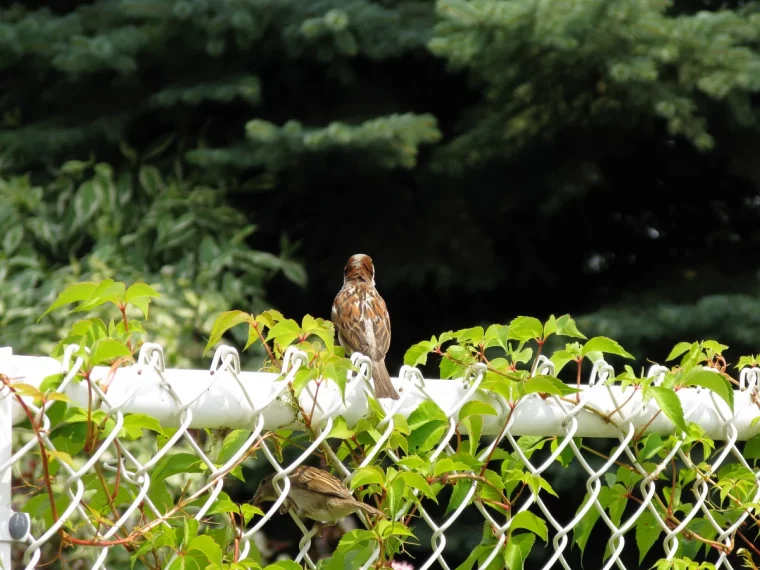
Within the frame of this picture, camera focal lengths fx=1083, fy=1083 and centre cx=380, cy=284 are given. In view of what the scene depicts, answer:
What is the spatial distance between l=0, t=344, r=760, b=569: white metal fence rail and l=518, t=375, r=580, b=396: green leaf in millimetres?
36

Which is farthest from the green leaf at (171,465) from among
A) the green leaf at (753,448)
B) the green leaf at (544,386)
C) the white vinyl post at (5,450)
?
the green leaf at (753,448)

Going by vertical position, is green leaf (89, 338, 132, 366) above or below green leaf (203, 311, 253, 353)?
above

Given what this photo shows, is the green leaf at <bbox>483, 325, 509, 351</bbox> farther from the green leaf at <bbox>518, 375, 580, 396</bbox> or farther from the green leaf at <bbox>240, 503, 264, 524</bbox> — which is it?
the green leaf at <bbox>240, 503, 264, 524</bbox>

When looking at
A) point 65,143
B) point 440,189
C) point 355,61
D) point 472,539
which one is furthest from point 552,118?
Result: point 65,143

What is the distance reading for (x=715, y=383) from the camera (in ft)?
5.09

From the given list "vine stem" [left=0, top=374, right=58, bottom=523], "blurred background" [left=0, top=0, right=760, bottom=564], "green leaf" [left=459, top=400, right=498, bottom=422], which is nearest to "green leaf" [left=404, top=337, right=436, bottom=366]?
"green leaf" [left=459, top=400, right=498, bottom=422]

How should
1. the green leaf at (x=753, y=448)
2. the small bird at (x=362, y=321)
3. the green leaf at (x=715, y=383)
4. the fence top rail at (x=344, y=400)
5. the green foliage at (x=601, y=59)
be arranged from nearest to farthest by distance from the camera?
the fence top rail at (x=344, y=400) → the green leaf at (x=715, y=383) → the green leaf at (x=753, y=448) → the small bird at (x=362, y=321) → the green foliage at (x=601, y=59)

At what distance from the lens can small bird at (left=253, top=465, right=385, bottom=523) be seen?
1.37 m

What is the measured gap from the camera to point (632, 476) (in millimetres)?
1661

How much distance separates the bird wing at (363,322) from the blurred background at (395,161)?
1.48m

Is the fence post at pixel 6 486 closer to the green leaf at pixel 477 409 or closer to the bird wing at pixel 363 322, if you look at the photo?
the green leaf at pixel 477 409

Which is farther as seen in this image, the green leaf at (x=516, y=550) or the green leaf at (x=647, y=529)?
the green leaf at (x=647, y=529)

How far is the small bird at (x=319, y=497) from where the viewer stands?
1369mm

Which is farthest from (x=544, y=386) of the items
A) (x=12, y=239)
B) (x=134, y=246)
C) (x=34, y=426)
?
(x=12, y=239)
